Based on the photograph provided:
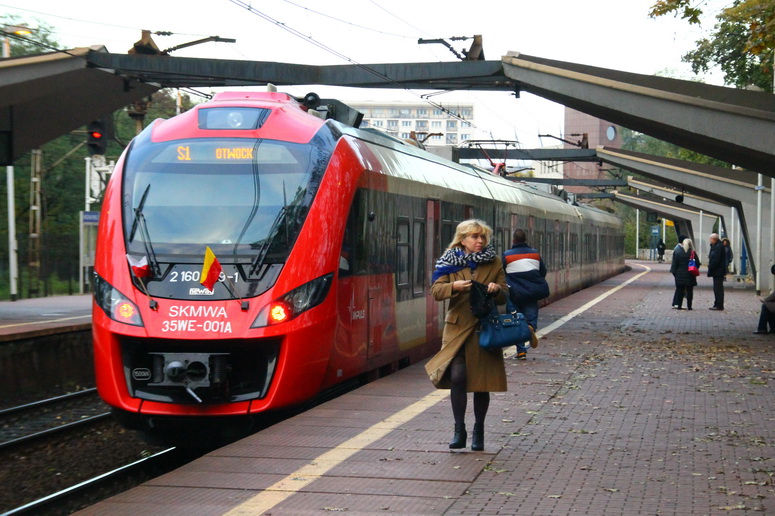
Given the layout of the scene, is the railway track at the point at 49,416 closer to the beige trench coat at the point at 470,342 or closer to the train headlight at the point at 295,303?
the train headlight at the point at 295,303

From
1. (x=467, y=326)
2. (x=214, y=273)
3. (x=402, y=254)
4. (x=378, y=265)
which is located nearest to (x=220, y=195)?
(x=214, y=273)

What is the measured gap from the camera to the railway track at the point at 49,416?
39.3 feet

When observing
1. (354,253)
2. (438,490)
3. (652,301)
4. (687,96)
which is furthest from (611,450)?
(652,301)

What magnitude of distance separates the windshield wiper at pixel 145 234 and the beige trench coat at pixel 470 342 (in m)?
2.89

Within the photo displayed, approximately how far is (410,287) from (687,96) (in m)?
8.63

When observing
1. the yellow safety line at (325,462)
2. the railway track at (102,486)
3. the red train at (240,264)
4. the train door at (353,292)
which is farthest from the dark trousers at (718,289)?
the railway track at (102,486)

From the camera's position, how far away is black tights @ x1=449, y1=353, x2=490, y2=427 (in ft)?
25.8

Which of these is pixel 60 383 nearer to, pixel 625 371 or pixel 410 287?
pixel 410 287

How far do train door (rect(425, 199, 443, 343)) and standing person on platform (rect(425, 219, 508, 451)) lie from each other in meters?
6.54

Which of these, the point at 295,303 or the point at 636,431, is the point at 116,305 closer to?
the point at 295,303

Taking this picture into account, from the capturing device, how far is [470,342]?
25.8 feet

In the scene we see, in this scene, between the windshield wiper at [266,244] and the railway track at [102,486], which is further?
the windshield wiper at [266,244]

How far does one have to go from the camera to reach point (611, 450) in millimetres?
8234

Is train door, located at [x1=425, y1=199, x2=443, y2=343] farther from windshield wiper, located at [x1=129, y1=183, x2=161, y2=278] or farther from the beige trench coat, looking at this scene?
the beige trench coat
